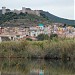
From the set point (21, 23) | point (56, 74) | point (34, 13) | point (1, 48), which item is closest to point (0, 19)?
point (21, 23)

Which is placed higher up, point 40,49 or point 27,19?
point 27,19

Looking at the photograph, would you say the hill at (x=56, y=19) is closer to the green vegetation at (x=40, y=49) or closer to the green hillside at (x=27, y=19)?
the green hillside at (x=27, y=19)

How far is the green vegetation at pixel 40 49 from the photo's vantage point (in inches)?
1882

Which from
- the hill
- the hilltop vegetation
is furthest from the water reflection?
the hilltop vegetation

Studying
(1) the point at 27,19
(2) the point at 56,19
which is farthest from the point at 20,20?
(2) the point at 56,19

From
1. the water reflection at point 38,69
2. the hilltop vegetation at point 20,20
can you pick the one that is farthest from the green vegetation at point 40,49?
the hilltop vegetation at point 20,20

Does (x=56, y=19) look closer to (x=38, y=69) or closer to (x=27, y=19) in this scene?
(x=27, y=19)

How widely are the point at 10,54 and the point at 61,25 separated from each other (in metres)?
67.1

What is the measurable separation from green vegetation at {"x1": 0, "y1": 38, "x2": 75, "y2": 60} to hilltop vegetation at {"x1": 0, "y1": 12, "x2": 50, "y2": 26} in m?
65.8

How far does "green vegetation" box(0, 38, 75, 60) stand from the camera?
4781 centimetres

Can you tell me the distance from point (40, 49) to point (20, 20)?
68392 mm

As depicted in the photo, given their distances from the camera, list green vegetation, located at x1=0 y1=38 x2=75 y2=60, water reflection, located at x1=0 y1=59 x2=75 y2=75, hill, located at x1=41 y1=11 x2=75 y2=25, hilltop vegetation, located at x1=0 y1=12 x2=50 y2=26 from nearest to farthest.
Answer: water reflection, located at x1=0 y1=59 x2=75 y2=75 → green vegetation, located at x1=0 y1=38 x2=75 y2=60 → hill, located at x1=41 y1=11 x2=75 y2=25 → hilltop vegetation, located at x1=0 y1=12 x2=50 y2=26

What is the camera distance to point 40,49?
2018 inches

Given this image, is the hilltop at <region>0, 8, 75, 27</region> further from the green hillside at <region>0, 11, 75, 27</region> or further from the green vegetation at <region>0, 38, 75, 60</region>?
the green vegetation at <region>0, 38, 75, 60</region>
